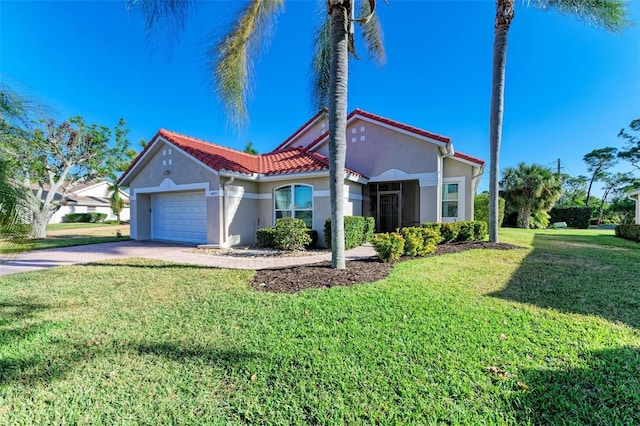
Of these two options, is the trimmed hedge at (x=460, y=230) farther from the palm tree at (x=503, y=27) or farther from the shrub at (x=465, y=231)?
the palm tree at (x=503, y=27)

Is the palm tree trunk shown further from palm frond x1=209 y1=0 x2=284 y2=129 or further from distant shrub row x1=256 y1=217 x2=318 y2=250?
distant shrub row x1=256 y1=217 x2=318 y2=250

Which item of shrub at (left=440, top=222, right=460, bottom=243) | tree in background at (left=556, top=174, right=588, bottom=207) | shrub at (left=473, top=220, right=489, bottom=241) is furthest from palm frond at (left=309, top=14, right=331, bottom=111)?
tree in background at (left=556, top=174, right=588, bottom=207)

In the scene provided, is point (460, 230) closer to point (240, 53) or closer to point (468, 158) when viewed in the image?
point (468, 158)

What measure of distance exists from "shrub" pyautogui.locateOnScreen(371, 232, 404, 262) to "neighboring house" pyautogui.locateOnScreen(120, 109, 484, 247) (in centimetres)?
418

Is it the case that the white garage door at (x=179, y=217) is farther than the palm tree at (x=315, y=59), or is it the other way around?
the white garage door at (x=179, y=217)

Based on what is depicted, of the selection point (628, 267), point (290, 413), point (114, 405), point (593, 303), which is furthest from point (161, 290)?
point (628, 267)

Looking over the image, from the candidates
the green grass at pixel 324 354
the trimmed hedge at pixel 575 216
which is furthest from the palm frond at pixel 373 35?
the trimmed hedge at pixel 575 216

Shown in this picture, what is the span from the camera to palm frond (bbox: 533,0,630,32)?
984 centimetres

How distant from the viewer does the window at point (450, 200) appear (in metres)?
14.5

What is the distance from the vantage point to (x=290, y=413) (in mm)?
2664

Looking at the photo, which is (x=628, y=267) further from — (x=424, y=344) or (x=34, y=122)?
(x=34, y=122)

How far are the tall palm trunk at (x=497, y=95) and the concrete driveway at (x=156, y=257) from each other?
598cm

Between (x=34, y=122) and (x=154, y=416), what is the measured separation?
483 cm

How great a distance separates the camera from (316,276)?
6977mm
